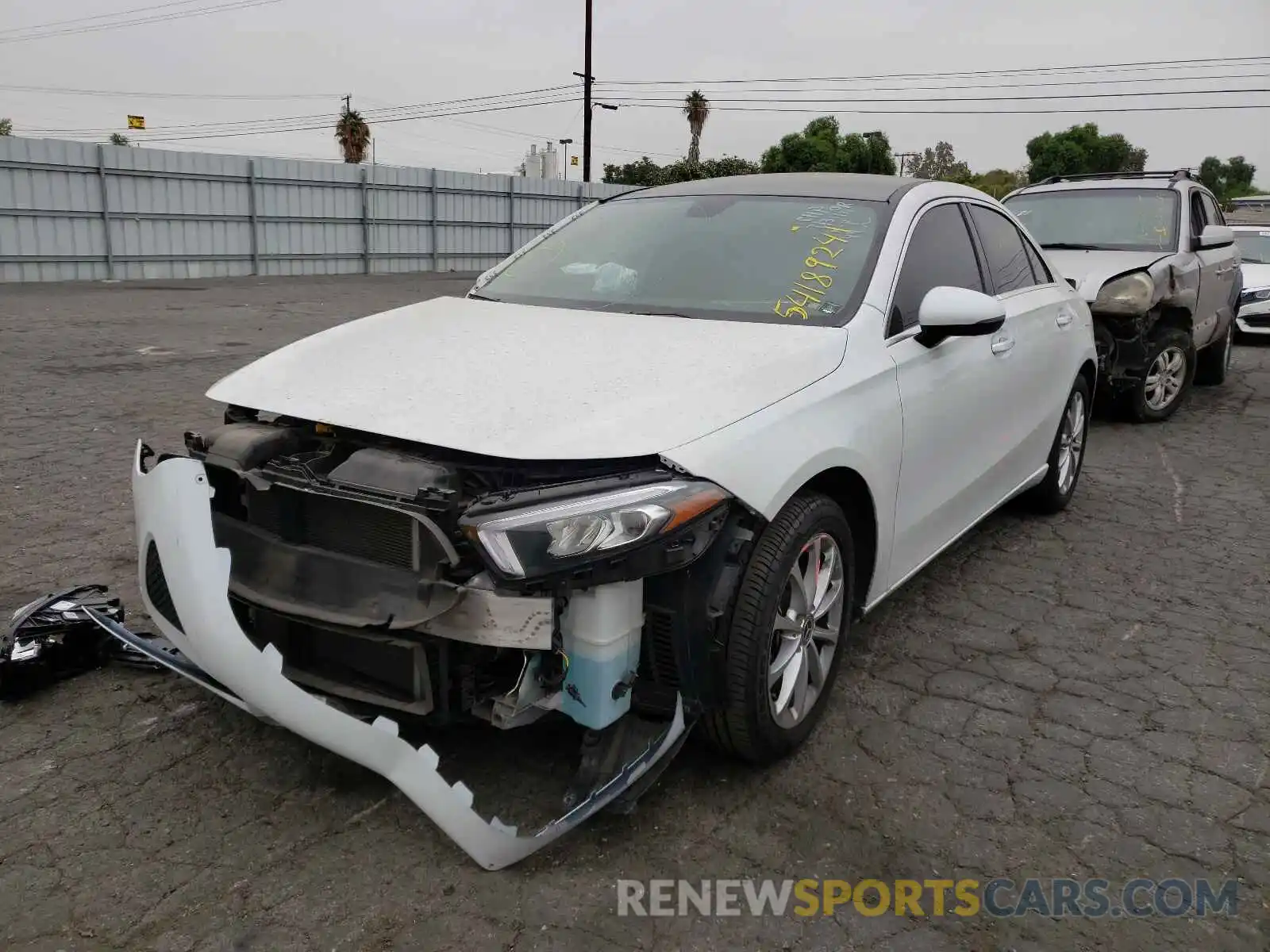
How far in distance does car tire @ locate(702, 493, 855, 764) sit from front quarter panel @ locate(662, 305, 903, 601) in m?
0.12

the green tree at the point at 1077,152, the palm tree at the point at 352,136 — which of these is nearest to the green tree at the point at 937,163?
the green tree at the point at 1077,152

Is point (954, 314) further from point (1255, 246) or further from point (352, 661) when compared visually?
point (1255, 246)

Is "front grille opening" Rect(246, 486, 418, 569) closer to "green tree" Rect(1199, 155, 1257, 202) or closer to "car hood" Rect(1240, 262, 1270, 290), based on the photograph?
"car hood" Rect(1240, 262, 1270, 290)

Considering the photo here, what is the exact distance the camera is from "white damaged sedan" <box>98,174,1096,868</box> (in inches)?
88.0

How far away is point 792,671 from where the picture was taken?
2.81 metres

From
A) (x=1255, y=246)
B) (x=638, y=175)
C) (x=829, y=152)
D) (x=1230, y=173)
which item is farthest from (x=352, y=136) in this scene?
(x=1230, y=173)

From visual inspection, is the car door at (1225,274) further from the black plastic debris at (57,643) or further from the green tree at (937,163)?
the green tree at (937,163)

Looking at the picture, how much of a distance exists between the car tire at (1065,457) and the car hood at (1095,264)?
2.15 metres

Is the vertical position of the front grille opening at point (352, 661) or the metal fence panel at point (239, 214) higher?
the metal fence panel at point (239, 214)

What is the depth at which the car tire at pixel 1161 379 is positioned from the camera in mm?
7715

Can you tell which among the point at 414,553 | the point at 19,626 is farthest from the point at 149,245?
the point at 414,553

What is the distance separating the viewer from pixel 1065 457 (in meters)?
5.25

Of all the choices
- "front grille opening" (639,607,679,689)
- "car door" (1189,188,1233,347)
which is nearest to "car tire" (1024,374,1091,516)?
"front grille opening" (639,607,679,689)

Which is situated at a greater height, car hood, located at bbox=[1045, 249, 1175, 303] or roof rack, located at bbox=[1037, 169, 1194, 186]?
roof rack, located at bbox=[1037, 169, 1194, 186]
